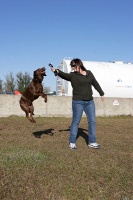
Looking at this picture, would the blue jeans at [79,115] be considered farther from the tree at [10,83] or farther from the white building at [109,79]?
the tree at [10,83]

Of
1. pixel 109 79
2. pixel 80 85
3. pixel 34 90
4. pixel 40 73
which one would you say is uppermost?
pixel 109 79

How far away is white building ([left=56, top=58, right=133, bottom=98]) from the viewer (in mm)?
21625

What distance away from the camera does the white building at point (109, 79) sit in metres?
21.6

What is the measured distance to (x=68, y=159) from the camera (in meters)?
5.91

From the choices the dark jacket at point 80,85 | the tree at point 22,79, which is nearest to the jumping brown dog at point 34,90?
the dark jacket at point 80,85

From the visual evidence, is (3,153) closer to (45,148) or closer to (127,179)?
(45,148)

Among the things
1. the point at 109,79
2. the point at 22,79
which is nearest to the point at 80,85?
the point at 109,79

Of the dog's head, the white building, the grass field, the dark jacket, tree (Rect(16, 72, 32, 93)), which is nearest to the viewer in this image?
the grass field

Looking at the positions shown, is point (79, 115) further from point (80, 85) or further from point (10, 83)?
point (10, 83)

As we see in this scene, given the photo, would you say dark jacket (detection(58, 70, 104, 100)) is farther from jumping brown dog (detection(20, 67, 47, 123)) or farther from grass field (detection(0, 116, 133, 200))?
grass field (detection(0, 116, 133, 200))

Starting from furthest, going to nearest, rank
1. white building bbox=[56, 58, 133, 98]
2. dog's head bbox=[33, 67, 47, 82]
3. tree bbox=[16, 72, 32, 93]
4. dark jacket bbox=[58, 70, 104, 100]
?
1. tree bbox=[16, 72, 32, 93]
2. white building bbox=[56, 58, 133, 98]
3. dog's head bbox=[33, 67, 47, 82]
4. dark jacket bbox=[58, 70, 104, 100]

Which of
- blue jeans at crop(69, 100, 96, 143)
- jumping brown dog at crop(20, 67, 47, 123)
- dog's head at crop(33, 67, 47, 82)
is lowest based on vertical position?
blue jeans at crop(69, 100, 96, 143)

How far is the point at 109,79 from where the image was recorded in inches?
858

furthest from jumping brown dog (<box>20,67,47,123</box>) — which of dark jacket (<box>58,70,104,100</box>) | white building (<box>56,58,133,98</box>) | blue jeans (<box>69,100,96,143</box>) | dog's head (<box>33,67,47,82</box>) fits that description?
white building (<box>56,58,133,98</box>)
